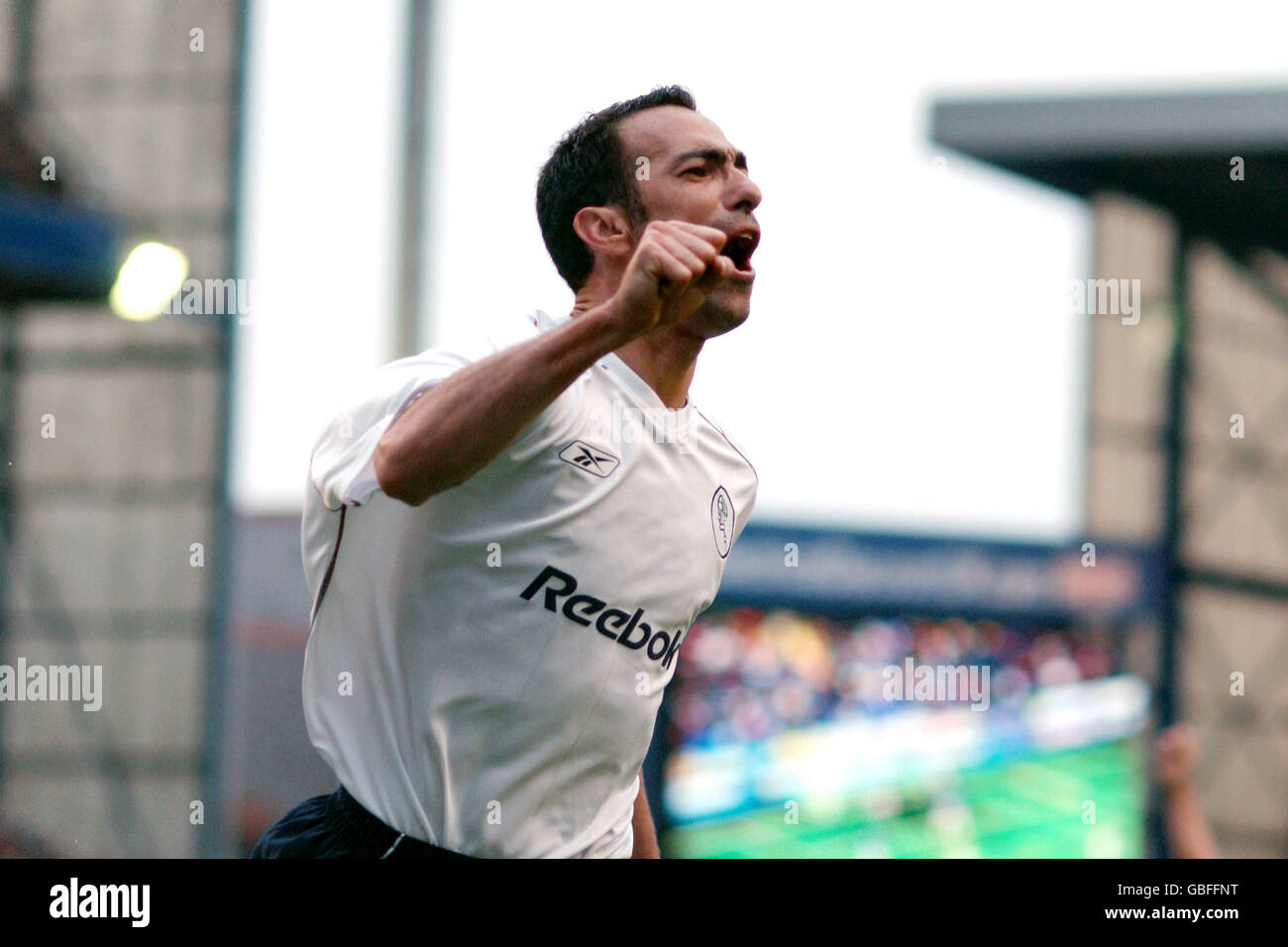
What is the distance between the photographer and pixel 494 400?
292cm

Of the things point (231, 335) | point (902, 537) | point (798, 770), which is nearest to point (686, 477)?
point (798, 770)

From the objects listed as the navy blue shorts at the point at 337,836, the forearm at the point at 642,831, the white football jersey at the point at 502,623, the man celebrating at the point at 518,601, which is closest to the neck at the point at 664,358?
the man celebrating at the point at 518,601

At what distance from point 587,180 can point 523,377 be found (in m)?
1.08

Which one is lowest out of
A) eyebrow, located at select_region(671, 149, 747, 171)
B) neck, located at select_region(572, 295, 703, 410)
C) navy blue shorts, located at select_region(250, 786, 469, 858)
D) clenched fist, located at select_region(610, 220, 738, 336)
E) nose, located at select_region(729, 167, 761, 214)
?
navy blue shorts, located at select_region(250, 786, 469, 858)

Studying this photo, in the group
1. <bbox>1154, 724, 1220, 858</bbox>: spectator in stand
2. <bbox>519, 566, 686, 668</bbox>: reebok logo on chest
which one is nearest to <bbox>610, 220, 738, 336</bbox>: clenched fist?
<bbox>519, 566, 686, 668</bbox>: reebok logo on chest

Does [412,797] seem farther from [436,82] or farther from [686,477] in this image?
[436,82]

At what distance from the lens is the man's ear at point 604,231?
376 cm

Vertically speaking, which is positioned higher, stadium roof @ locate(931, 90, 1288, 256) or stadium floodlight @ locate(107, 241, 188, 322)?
stadium roof @ locate(931, 90, 1288, 256)

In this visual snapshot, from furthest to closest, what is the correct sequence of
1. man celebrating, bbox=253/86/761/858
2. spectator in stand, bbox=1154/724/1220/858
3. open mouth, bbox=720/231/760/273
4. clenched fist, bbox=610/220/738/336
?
spectator in stand, bbox=1154/724/1220/858 → open mouth, bbox=720/231/760/273 → man celebrating, bbox=253/86/761/858 → clenched fist, bbox=610/220/738/336

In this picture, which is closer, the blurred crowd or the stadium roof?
the blurred crowd

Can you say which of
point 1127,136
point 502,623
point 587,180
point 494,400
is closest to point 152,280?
point 587,180

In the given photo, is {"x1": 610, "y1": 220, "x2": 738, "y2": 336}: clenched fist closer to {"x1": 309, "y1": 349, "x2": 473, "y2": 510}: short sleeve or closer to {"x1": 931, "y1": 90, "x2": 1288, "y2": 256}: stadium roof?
{"x1": 309, "y1": 349, "x2": 473, "y2": 510}: short sleeve

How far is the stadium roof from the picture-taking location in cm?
1666

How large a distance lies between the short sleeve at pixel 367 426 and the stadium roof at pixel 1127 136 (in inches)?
584
